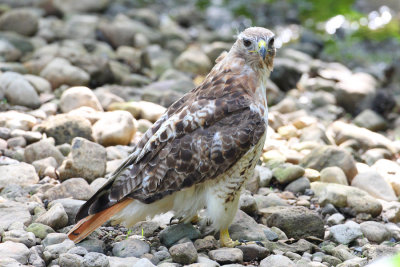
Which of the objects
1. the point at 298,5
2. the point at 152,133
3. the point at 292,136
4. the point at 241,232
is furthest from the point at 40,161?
the point at 298,5

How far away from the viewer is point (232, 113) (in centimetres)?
488

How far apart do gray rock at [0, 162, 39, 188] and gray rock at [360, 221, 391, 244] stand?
3.02 meters

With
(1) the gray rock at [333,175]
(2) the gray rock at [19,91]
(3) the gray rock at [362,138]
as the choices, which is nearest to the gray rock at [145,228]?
(1) the gray rock at [333,175]

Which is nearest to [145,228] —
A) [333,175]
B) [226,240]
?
[226,240]

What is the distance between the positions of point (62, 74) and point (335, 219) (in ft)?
14.2

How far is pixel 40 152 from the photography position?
6.17 metres

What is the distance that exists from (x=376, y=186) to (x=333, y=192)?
670 millimetres

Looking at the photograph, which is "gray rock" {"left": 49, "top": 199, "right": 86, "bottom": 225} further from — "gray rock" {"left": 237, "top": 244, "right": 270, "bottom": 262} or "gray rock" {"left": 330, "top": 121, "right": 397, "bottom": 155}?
"gray rock" {"left": 330, "top": 121, "right": 397, "bottom": 155}

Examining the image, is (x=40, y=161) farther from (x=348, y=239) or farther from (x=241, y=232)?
(x=348, y=239)

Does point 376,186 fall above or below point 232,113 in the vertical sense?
below

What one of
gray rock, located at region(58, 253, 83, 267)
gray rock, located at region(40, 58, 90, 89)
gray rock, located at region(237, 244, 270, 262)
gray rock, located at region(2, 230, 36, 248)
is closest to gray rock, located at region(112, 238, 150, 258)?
gray rock, located at region(58, 253, 83, 267)

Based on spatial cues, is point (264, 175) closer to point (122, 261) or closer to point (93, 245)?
point (93, 245)

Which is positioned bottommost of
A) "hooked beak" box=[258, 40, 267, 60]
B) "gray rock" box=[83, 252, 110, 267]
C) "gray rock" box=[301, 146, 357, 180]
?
"gray rock" box=[83, 252, 110, 267]

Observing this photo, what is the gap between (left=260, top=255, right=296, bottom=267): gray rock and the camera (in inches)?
173
